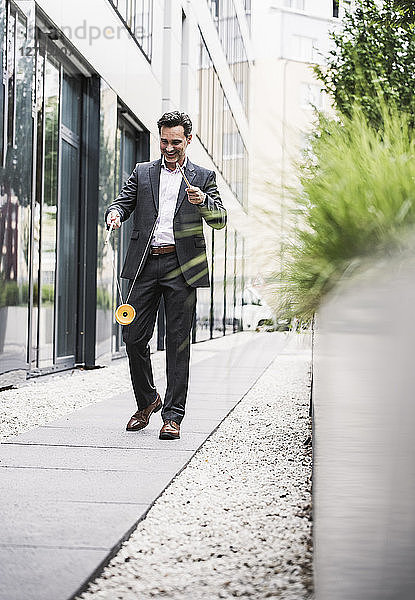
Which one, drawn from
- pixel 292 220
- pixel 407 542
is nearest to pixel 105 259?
pixel 292 220

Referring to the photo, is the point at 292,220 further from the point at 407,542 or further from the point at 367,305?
the point at 407,542

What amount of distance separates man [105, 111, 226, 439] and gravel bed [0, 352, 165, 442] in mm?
1180

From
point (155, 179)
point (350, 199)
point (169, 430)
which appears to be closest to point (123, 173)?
point (155, 179)

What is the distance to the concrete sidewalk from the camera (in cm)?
291

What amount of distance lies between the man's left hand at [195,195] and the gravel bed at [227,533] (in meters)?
1.55

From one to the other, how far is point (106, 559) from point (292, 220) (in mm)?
1441

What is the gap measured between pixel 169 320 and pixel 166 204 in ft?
2.52

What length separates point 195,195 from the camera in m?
5.36

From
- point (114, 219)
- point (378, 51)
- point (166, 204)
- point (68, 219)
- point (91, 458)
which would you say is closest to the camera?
point (91, 458)

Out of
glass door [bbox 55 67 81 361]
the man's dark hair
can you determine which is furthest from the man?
glass door [bbox 55 67 81 361]

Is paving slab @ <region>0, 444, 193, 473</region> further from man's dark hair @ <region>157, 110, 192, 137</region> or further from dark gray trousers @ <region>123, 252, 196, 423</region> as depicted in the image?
man's dark hair @ <region>157, 110, 192, 137</region>

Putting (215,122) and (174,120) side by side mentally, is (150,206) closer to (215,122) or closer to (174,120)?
(174,120)

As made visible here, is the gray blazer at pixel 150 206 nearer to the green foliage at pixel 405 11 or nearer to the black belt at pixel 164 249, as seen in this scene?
the black belt at pixel 164 249

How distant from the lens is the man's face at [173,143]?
569 centimetres
